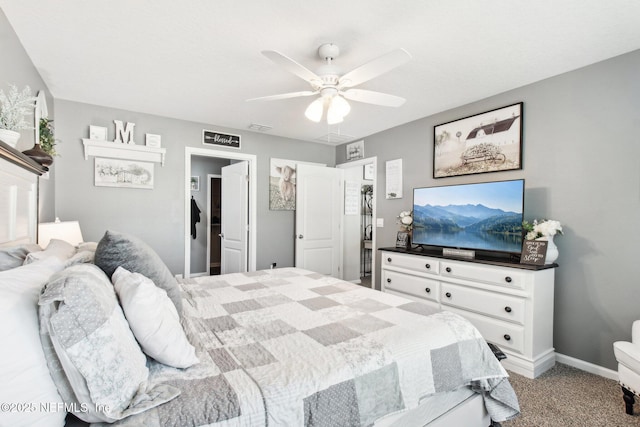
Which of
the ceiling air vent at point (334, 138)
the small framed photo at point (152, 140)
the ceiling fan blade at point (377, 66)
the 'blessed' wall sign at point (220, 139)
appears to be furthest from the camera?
the ceiling air vent at point (334, 138)

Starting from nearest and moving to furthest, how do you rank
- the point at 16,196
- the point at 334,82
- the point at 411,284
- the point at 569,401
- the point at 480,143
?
the point at 16,196
the point at 569,401
the point at 334,82
the point at 480,143
the point at 411,284

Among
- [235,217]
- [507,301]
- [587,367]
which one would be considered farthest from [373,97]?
[235,217]

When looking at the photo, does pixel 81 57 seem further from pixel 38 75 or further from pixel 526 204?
pixel 526 204

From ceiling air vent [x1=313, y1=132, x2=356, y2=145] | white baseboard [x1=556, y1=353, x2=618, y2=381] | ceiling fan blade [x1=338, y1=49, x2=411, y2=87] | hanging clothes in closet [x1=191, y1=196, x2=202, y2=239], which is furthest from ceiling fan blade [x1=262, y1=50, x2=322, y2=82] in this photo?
hanging clothes in closet [x1=191, y1=196, x2=202, y2=239]

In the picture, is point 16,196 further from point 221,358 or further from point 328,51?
point 328,51

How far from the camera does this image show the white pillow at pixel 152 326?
1.08 metres

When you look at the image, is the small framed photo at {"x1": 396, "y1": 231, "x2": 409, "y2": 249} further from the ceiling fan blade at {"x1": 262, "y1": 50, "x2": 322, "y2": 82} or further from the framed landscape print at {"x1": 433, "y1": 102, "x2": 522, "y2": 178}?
the ceiling fan blade at {"x1": 262, "y1": 50, "x2": 322, "y2": 82}

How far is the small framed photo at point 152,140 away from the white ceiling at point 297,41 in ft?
2.03

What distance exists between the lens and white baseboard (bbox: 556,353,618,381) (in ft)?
7.67

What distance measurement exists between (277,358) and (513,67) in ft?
9.28

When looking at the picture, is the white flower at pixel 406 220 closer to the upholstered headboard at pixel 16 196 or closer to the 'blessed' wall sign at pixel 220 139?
the 'blessed' wall sign at pixel 220 139

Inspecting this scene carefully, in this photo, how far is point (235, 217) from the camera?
185 inches

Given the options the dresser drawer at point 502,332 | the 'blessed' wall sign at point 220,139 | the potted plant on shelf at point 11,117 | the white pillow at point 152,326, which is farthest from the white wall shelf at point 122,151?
the dresser drawer at point 502,332

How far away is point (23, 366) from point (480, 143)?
3.61m
